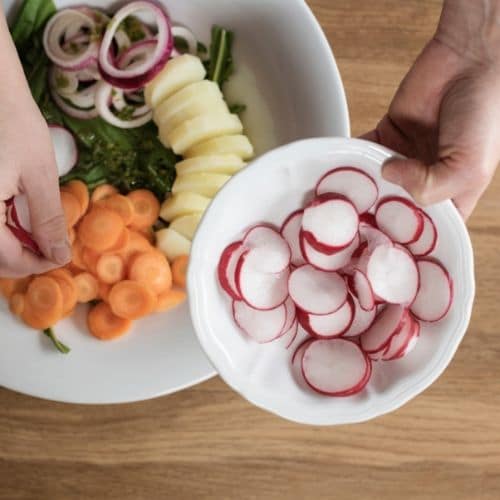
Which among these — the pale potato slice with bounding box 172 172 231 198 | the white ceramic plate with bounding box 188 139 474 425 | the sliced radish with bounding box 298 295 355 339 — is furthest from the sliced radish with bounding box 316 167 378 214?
the pale potato slice with bounding box 172 172 231 198

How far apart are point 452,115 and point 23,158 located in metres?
0.49

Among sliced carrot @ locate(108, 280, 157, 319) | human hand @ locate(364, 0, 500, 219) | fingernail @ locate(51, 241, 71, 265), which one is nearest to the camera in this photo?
human hand @ locate(364, 0, 500, 219)

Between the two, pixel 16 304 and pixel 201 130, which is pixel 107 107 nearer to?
pixel 201 130

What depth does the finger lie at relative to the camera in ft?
2.84

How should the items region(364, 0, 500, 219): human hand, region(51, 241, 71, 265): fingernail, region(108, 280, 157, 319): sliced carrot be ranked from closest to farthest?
region(364, 0, 500, 219): human hand < region(51, 241, 71, 265): fingernail < region(108, 280, 157, 319): sliced carrot

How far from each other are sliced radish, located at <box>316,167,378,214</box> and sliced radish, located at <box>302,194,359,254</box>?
1cm

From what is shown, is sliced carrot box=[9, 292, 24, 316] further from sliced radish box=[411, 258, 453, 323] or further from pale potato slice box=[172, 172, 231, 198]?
sliced radish box=[411, 258, 453, 323]

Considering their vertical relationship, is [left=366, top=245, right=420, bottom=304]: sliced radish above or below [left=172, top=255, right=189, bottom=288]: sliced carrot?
above

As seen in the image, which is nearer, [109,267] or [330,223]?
[330,223]

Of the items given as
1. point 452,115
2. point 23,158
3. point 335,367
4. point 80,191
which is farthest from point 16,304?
point 452,115

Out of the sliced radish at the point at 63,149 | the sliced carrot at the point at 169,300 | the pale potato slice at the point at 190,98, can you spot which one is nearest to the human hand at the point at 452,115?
the pale potato slice at the point at 190,98

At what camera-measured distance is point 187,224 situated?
1072 mm

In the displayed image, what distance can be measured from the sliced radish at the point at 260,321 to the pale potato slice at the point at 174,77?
0.40 metres

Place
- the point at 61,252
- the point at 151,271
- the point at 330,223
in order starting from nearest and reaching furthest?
the point at 330,223
the point at 61,252
the point at 151,271
